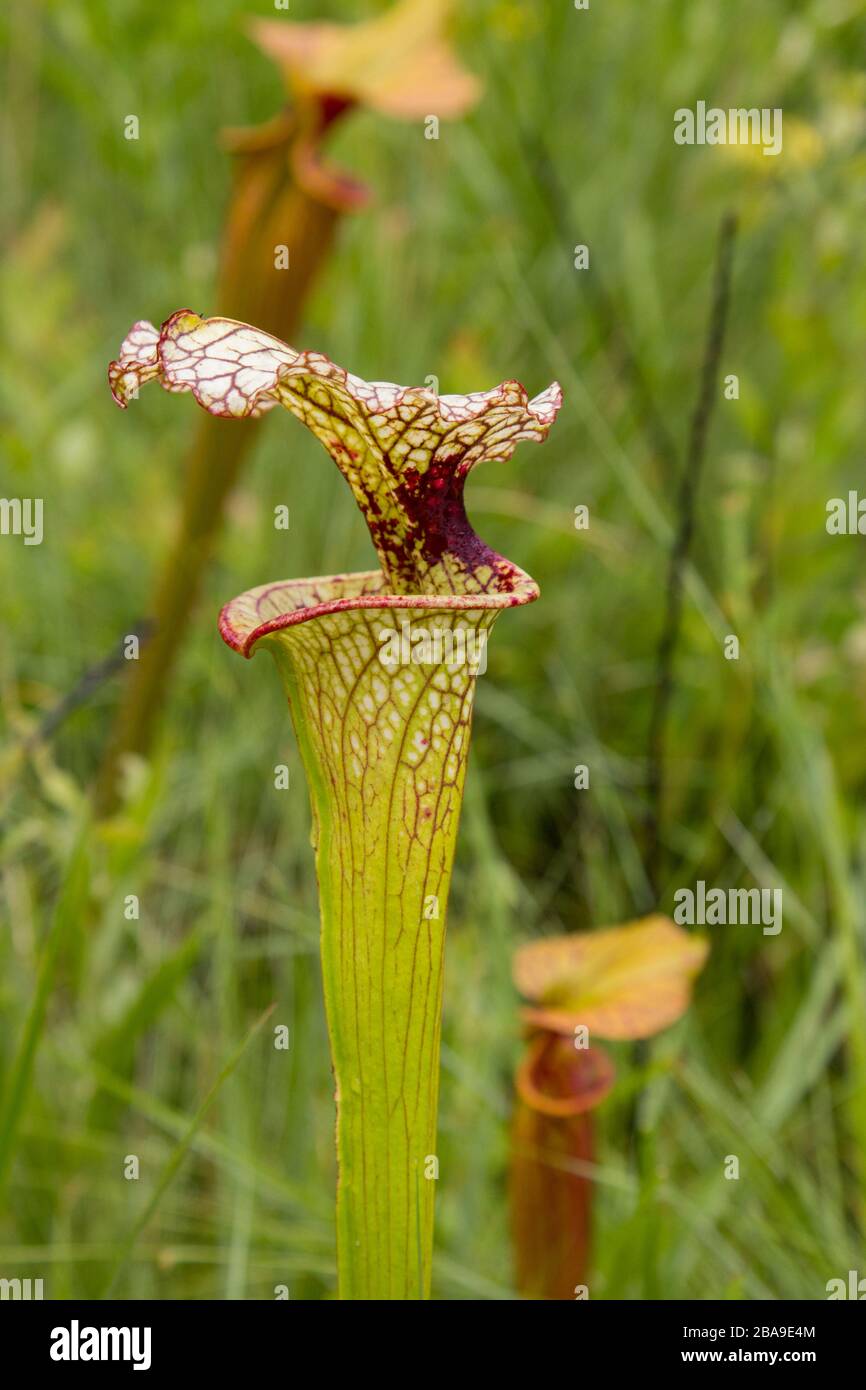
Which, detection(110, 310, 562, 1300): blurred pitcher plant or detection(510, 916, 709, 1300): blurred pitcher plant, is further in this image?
detection(510, 916, 709, 1300): blurred pitcher plant

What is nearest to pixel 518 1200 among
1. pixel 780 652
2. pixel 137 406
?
pixel 780 652

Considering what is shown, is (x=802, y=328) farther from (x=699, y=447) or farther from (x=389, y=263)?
(x=389, y=263)

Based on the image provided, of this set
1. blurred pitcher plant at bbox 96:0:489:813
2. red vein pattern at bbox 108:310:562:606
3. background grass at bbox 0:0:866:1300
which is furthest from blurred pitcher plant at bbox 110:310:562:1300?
blurred pitcher plant at bbox 96:0:489:813

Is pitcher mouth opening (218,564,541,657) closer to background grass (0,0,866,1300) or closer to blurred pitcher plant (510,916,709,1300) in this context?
background grass (0,0,866,1300)

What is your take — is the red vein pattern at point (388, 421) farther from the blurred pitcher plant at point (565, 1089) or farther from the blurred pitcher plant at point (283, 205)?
the blurred pitcher plant at point (283, 205)

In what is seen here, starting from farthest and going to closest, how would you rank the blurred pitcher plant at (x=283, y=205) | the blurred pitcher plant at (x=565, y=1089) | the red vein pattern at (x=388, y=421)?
the blurred pitcher plant at (x=283, y=205)
the blurred pitcher plant at (x=565, y=1089)
the red vein pattern at (x=388, y=421)

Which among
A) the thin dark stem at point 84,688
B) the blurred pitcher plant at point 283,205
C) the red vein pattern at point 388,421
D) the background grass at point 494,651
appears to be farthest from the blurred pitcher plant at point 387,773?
the blurred pitcher plant at point 283,205

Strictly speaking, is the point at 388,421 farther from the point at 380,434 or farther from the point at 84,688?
the point at 84,688
